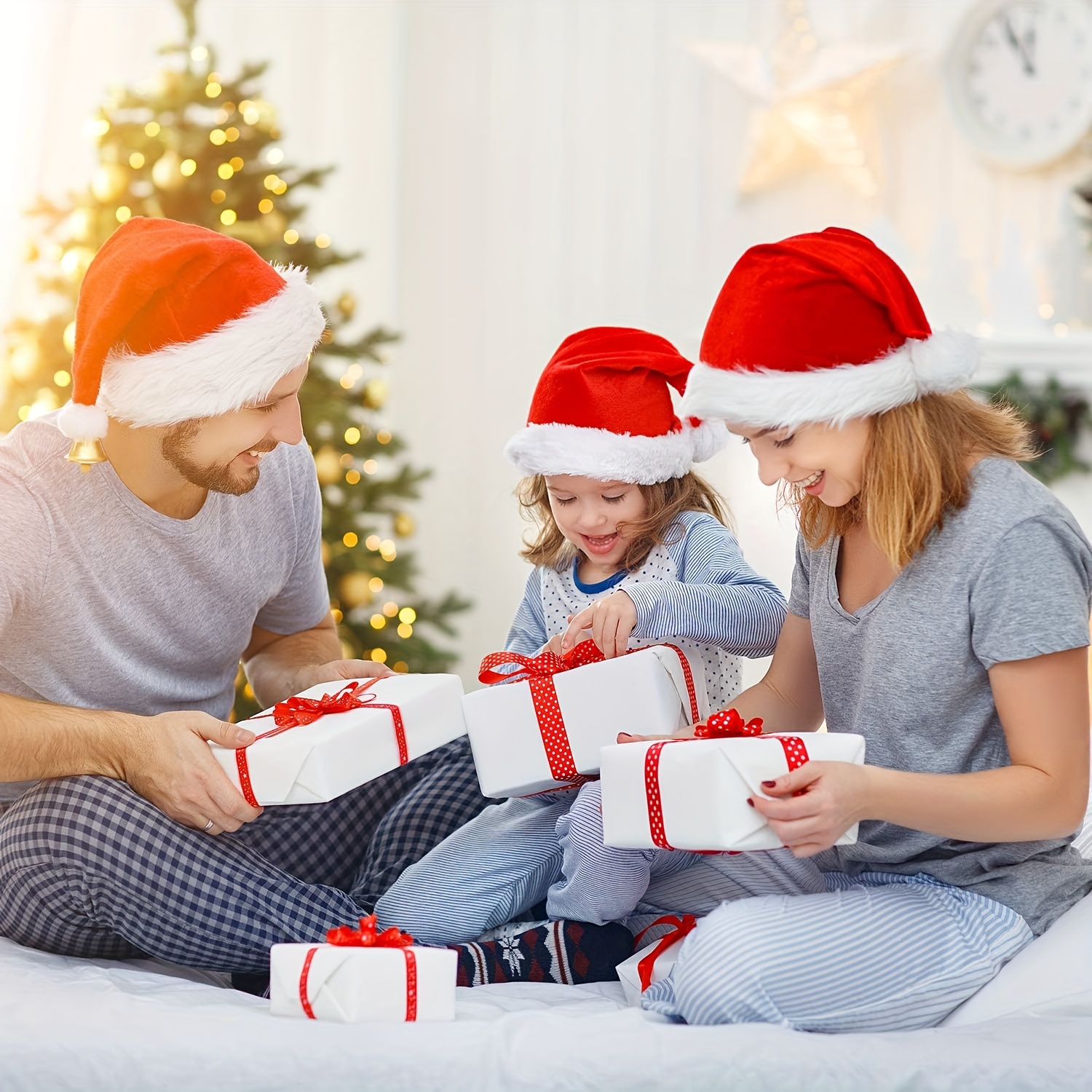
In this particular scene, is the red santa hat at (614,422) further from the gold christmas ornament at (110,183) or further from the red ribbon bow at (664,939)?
the gold christmas ornament at (110,183)

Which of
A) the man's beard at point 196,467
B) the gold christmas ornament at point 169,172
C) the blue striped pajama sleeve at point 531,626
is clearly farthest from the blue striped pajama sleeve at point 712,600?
the gold christmas ornament at point 169,172

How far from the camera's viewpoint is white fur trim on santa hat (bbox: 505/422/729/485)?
5.88ft

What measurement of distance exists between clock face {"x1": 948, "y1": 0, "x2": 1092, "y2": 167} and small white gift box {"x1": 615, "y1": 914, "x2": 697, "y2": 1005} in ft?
9.97

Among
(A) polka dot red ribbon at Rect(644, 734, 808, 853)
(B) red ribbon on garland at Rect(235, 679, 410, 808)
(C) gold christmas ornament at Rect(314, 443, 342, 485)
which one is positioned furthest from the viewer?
(C) gold christmas ornament at Rect(314, 443, 342, 485)

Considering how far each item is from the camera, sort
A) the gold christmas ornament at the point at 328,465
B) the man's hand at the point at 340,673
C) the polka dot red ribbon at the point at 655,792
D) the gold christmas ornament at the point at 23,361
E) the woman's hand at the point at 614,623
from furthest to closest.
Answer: the gold christmas ornament at the point at 328,465 < the gold christmas ornament at the point at 23,361 < the man's hand at the point at 340,673 < the woman's hand at the point at 614,623 < the polka dot red ribbon at the point at 655,792

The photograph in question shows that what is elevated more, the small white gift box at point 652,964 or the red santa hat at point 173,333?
the red santa hat at point 173,333

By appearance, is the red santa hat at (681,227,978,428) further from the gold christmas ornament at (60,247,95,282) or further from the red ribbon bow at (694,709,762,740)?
the gold christmas ornament at (60,247,95,282)

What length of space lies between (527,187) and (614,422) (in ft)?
9.18

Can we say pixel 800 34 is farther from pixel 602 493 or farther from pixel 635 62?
pixel 602 493

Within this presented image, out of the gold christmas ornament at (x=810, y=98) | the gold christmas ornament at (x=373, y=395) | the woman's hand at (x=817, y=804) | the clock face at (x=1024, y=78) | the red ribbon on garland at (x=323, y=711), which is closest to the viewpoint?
the woman's hand at (x=817, y=804)

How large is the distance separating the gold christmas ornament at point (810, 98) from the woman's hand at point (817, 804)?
308cm

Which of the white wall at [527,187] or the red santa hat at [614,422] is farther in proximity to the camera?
the white wall at [527,187]

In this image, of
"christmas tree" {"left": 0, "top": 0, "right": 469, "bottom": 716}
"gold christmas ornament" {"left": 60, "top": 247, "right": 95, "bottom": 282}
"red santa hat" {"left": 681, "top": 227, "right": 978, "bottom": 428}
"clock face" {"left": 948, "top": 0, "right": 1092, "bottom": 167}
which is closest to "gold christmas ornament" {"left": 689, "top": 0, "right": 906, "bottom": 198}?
"clock face" {"left": 948, "top": 0, "right": 1092, "bottom": 167}

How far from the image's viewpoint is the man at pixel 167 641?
4.54ft
